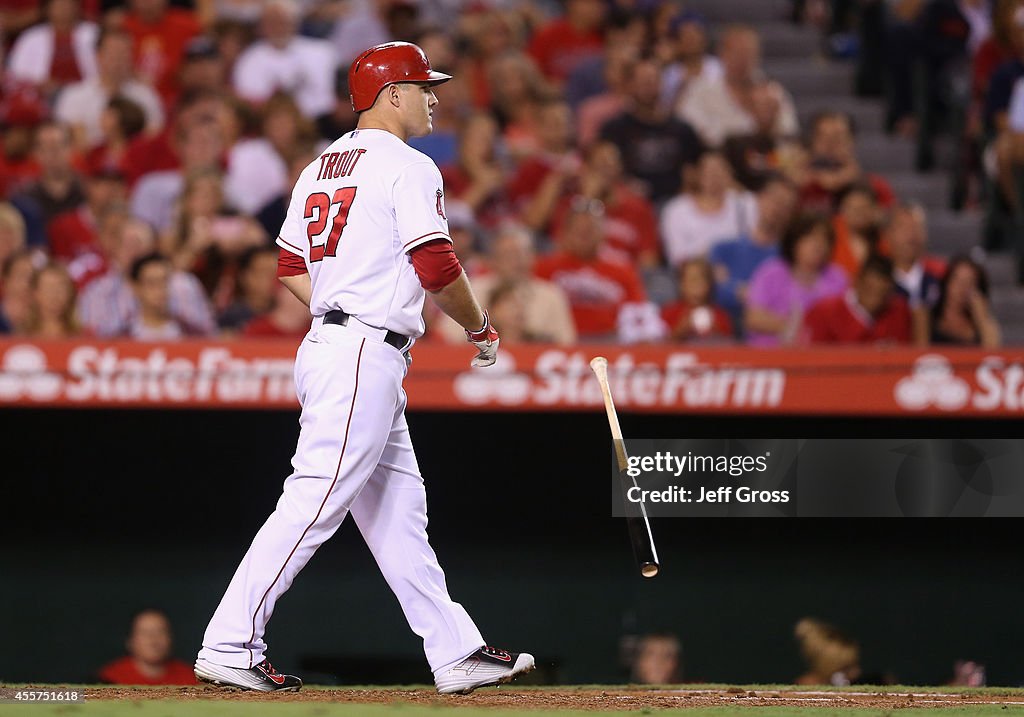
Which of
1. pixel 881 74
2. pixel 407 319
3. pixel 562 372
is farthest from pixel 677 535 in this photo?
pixel 881 74

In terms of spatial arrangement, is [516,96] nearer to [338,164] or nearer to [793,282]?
[793,282]

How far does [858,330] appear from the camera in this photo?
758 cm

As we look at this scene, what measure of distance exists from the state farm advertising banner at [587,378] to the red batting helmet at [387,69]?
2478 mm

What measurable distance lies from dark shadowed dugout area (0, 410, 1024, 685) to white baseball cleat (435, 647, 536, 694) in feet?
10.5

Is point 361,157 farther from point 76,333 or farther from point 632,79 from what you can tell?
point 632,79

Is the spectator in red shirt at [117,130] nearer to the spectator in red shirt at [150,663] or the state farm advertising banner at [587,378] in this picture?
the state farm advertising banner at [587,378]

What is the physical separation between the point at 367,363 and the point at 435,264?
347 millimetres

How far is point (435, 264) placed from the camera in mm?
4043

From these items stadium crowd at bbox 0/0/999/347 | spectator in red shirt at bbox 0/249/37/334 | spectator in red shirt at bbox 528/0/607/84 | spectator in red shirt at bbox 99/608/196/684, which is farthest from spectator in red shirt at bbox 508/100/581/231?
spectator in red shirt at bbox 99/608/196/684

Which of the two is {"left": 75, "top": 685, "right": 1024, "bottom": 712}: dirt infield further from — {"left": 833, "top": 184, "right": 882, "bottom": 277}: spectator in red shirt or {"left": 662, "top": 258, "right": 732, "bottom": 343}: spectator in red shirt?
{"left": 833, "top": 184, "right": 882, "bottom": 277}: spectator in red shirt

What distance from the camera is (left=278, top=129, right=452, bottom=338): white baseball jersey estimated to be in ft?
13.5

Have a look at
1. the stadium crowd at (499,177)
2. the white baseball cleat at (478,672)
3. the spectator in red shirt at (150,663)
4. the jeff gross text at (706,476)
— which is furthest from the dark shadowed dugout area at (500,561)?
the white baseball cleat at (478,672)

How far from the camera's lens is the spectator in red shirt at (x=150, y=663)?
6871 mm

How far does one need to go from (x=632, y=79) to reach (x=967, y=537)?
369 centimetres
